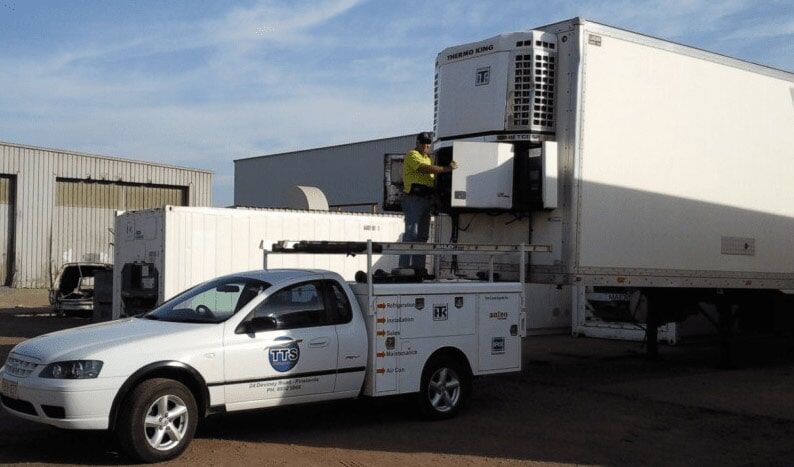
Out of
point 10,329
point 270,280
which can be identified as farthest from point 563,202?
point 10,329

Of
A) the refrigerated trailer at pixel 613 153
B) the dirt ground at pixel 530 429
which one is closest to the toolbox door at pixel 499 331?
the dirt ground at pixel 530 429

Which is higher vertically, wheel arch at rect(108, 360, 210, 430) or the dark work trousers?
the dark work trousers

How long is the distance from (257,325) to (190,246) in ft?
27.1

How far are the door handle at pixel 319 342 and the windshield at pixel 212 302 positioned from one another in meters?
0.70

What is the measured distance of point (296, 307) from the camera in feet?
27.9

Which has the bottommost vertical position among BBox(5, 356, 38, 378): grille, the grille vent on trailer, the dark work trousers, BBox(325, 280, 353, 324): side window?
BBox(5, 356, 38, 378): grille

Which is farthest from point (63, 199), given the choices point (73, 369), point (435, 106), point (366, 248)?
point (73, 369)

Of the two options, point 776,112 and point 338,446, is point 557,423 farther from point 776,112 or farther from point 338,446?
point 776,112

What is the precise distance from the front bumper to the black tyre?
0.57ft

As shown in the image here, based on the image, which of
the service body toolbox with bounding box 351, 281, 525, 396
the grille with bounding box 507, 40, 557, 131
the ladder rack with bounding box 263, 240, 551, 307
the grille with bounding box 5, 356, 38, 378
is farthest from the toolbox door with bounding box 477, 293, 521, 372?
the grille with bounding box 5, 356, 38, 378

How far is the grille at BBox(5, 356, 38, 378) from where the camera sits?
735 centimetres

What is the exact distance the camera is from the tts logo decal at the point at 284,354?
26.6 ft

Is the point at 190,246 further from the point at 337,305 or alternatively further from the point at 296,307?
the point at 296,307

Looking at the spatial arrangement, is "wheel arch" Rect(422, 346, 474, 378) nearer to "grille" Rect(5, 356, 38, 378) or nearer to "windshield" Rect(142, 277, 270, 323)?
"windshield" Rect(142, 277, 270, 323)
